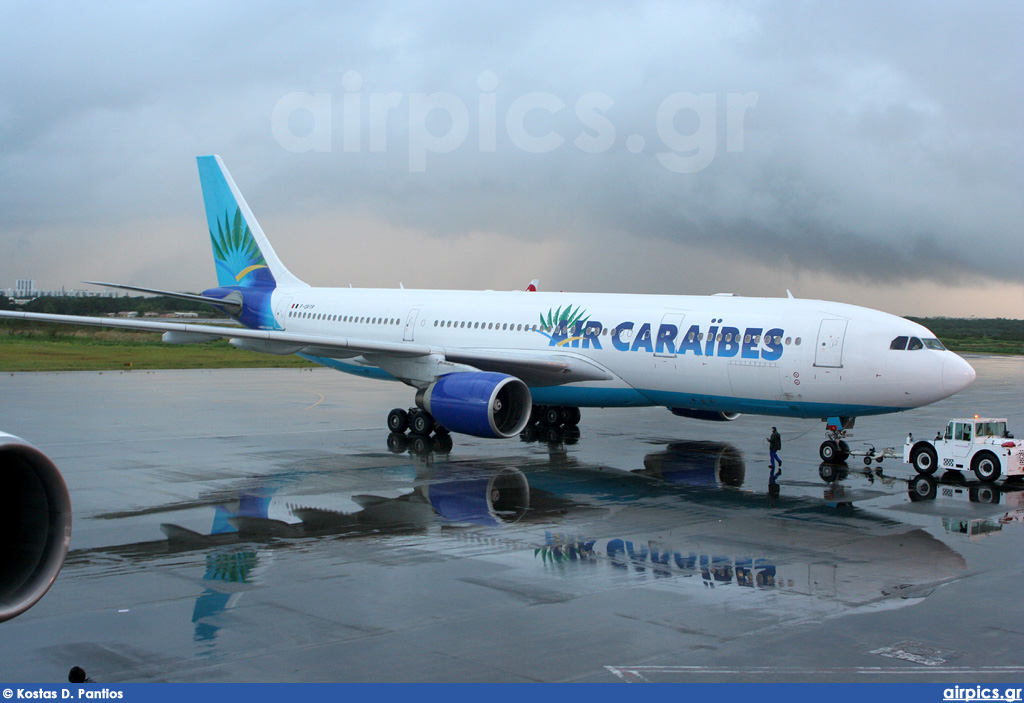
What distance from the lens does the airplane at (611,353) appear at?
62.2ft

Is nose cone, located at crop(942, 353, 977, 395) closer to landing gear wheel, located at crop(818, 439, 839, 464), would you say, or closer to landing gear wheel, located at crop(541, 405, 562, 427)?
landing gear wheel, located at crop(818, 439, 839, 464)

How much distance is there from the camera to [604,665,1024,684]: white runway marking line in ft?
27.8

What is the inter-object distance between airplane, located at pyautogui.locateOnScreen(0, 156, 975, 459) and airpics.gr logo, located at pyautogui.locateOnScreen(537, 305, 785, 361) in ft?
0.09

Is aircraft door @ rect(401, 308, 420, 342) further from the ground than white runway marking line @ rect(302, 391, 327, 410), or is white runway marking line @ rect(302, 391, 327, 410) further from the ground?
aircraft door @ rect(401, 308, 420, 342)

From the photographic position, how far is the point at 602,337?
2231 centimetres

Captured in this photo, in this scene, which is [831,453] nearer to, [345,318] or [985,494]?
[985,494]

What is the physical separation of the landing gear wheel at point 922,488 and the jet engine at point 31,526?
15.4m

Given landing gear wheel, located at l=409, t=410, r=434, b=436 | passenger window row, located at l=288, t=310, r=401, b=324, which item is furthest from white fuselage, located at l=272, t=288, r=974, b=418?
landing gear wheel, located at l=409, t=410, r=434, b=436

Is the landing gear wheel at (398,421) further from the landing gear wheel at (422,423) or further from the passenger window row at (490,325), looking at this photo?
the passenger window row at (490,325)

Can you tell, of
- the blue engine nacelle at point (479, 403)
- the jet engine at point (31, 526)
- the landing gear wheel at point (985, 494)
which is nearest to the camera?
the jet engine at point (31, 526)

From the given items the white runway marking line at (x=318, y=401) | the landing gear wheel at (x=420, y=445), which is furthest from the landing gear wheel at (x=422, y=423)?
the white runway marking line at (x=318, y=401)

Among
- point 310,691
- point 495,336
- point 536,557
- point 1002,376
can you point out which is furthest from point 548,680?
point 1002,376

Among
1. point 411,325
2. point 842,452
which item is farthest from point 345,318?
point 842,452

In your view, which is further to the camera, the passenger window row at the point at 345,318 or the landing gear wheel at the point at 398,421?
the passenger window row at the point at 345,318
